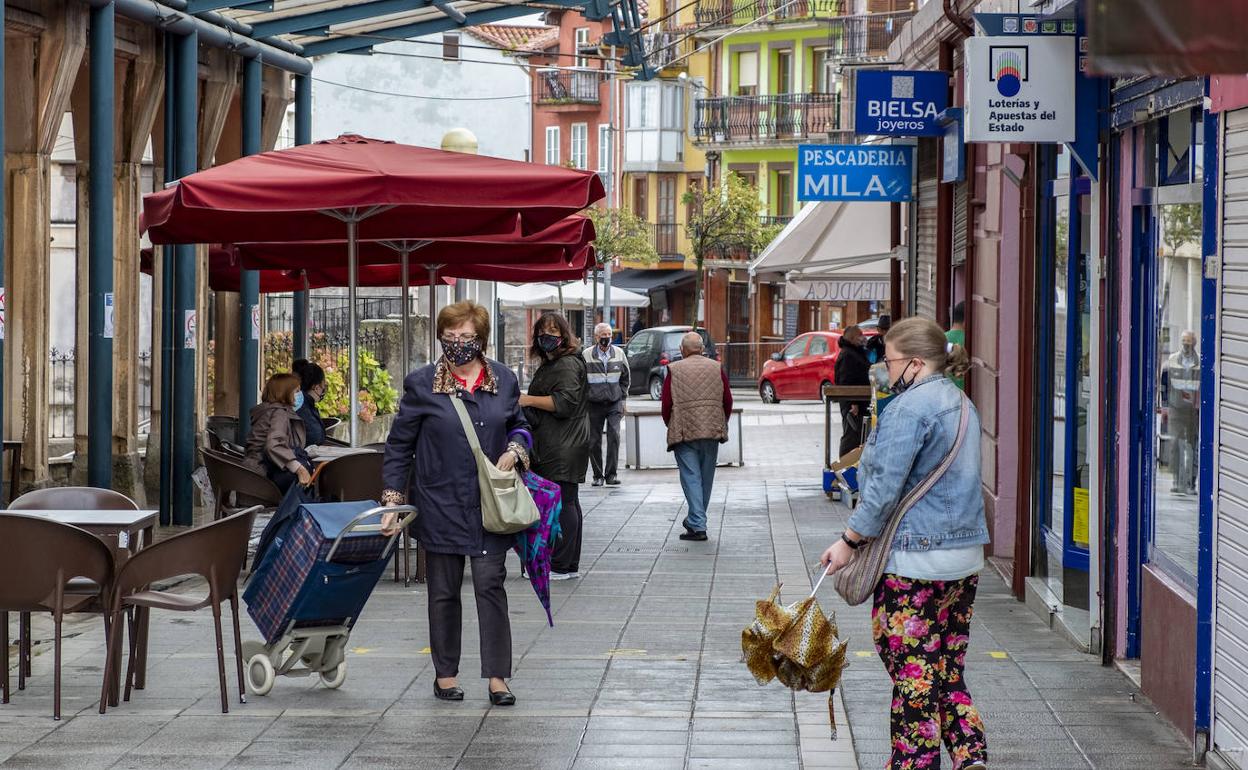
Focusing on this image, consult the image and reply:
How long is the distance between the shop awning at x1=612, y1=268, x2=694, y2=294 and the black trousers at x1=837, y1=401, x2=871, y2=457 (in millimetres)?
43798

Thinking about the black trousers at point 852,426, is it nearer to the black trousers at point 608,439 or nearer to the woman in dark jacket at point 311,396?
the black trousers at point 608,439

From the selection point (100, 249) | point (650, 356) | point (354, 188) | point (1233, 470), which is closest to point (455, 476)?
point (354, 188)

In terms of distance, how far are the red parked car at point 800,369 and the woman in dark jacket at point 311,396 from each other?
28048 mm

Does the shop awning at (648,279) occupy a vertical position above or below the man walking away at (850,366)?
above

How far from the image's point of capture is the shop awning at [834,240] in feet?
68.6

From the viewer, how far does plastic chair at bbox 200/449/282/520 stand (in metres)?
11.4

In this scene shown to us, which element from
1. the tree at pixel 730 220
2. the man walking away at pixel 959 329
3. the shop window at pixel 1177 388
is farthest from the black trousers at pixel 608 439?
the tree at pixel 730 220

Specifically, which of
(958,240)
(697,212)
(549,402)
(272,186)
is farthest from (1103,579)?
(697,212)

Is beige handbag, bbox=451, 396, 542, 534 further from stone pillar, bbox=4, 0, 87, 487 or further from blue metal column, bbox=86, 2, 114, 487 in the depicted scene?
stone pillar, bbox=4, 0, 87, 487

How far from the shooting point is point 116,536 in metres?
7.77

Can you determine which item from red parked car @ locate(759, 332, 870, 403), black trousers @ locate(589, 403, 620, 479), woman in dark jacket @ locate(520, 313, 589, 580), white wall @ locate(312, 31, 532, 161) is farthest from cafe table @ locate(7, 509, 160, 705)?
white wall @ locate(312, 31, 532, 161)

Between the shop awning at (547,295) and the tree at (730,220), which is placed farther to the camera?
the tree at (730,220)

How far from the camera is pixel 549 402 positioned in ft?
37.2

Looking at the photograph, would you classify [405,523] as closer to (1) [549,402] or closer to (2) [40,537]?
(2) [40,537]
